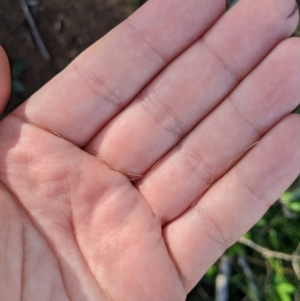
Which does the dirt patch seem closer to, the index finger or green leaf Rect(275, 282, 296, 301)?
the index finger

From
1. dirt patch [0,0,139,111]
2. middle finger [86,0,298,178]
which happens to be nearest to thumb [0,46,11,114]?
middle finger [86,0,298,178]

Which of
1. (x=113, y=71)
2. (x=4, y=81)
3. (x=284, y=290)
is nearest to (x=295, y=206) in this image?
(x=284, y=290)

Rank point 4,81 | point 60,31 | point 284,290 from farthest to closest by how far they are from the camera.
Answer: point 60,31 → point 284,290 → point 4,81

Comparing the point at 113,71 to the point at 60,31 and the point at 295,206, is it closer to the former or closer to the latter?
the point at 60,31

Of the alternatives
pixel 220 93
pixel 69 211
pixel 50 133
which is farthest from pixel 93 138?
pixel 220 93

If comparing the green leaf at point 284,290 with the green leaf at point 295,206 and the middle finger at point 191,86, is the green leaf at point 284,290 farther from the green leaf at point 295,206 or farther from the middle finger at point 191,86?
the middle finger at point 191,86

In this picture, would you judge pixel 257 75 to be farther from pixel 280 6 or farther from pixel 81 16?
pixel 81 16
